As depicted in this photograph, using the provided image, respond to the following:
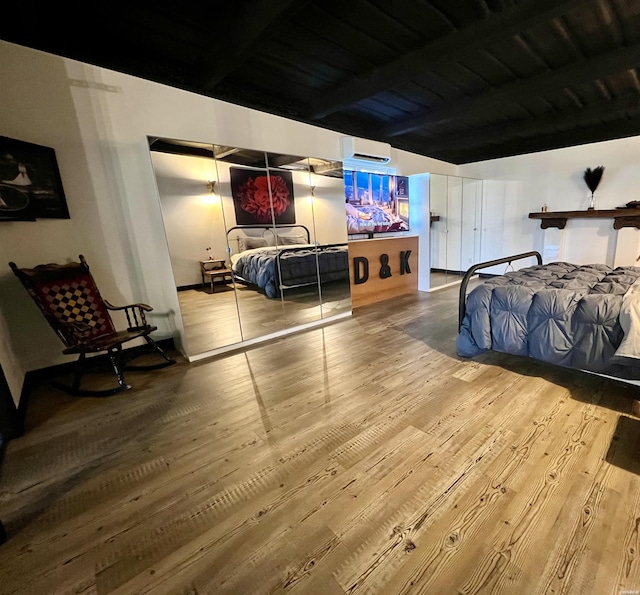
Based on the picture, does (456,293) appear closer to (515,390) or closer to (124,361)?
(515,390)

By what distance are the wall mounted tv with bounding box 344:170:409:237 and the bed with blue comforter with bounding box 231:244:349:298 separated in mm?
959

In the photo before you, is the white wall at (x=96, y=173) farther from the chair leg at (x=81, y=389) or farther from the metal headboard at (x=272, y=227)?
the metal headboard at (x=272, y=227)

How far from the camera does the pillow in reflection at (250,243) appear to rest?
10.6 feet

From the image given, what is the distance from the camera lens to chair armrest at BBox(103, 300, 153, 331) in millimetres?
2707

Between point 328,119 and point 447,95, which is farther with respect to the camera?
point 328,119

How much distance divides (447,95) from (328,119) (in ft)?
4.98

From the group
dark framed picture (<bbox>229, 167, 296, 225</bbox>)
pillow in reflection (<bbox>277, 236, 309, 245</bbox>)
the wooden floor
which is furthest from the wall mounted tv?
the wooden floor

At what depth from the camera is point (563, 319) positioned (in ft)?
7.30

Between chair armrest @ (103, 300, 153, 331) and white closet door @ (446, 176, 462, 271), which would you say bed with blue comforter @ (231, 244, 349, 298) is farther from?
white closet door @ (446, 176, 462, 271)

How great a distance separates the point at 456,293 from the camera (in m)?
5.20

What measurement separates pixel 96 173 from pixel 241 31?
1.76 metres

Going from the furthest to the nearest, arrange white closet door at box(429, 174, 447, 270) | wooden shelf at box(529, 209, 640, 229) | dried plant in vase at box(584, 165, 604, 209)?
white closet door at box(429, 174, 447, 270) < dried plant in vase at box(584, 165, 604, 209) < wooden shelf at box(529, 209, 640, 229)

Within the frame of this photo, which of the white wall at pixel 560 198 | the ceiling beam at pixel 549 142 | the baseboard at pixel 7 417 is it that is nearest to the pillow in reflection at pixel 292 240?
the baseboard at pixel 7 417

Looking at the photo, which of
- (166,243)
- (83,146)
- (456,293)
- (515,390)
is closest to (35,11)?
(83,146)
